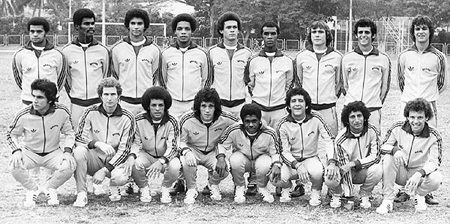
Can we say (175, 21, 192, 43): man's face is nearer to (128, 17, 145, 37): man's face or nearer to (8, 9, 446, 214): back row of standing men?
(8, 9, 446, 214): back row of standing men

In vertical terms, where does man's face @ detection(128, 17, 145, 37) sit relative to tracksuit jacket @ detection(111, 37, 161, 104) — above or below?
above

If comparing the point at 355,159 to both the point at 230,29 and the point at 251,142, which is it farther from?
the point at 230,29

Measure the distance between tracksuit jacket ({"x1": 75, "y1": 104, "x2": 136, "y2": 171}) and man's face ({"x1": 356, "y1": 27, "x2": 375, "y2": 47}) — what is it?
2.56 metres

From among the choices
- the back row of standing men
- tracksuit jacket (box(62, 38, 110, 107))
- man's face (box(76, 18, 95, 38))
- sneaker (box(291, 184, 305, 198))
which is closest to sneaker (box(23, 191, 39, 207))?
the back row of standing men

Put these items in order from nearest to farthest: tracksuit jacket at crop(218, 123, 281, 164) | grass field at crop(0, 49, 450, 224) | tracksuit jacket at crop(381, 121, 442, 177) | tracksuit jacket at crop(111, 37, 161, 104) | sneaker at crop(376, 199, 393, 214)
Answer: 1. grass field at crop(0, 49, 450, 224)
2. sneaker at crop(376, 199, 393, 214)
3. tracksuit jacket at crop(381, 121, 442, 177)
4. tracksuit jacket at crop(218, 123, 281, 164)
5. tracksuit jacket at crop(111, 37, 161, 104)

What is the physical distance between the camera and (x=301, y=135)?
22.9ft

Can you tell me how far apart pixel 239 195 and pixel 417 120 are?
1.93 metres

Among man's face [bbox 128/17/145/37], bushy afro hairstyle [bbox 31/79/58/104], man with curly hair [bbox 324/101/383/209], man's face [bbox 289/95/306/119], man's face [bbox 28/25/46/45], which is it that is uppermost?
man's face [bbox 128/17/145/37]

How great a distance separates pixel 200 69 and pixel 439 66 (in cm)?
262

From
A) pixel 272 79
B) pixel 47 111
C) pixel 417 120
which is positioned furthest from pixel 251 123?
pixel 47 111

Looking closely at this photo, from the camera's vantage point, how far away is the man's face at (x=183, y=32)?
7473mm

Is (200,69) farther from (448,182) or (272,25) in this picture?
(448,182)

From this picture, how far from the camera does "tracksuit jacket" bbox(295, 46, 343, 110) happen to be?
7.32 meters

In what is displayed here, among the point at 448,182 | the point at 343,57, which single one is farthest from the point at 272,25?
the point at 448,182
